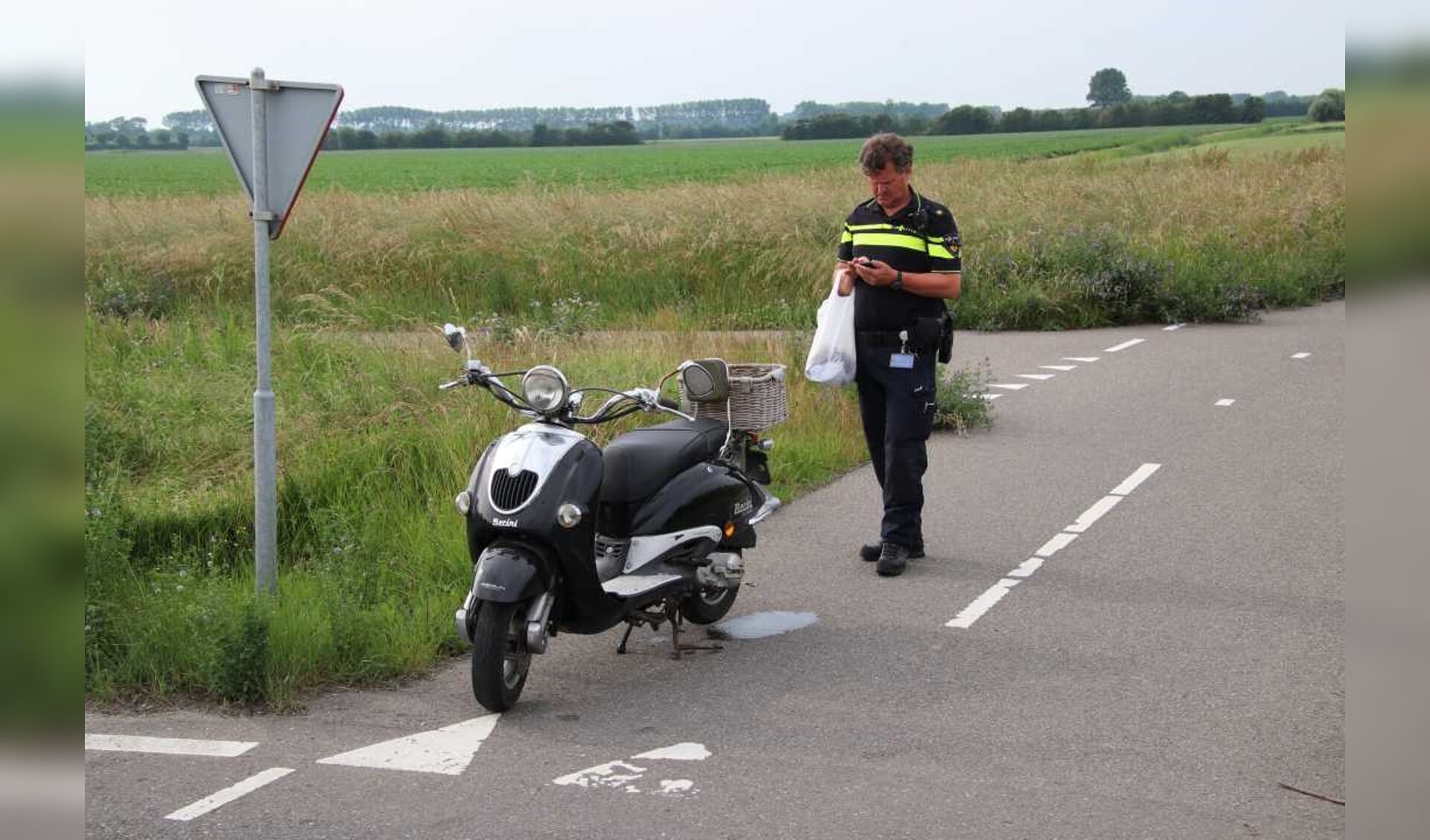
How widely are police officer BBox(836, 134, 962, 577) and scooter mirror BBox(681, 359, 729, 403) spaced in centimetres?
126

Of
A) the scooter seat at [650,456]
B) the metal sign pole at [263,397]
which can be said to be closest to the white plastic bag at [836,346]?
the scooter seat at [650,456]

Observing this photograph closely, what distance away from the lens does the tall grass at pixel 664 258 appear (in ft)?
64.6

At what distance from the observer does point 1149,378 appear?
50.3 ft

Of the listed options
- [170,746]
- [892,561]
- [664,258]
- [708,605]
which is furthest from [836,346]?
[664,258]

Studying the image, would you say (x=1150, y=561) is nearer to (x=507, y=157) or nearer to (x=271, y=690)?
(x=271, y=690)

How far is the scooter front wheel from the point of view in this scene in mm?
5836

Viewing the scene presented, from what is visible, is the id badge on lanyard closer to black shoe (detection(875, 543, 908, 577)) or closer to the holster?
the holster

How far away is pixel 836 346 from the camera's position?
8078 millimetres

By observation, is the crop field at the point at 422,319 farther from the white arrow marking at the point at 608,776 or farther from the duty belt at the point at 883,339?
Answer: the duty belt at the point at 883,339

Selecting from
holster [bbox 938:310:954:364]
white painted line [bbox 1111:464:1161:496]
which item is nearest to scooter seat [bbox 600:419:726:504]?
holster [bbox 938:310:954:364]

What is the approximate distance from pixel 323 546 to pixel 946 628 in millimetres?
3727

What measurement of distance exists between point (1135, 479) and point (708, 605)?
4545 mm

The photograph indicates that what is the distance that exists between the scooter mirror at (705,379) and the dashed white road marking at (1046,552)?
154 centimetres
